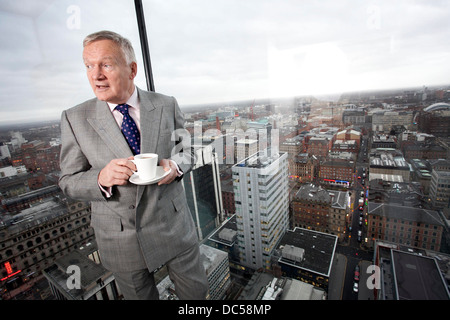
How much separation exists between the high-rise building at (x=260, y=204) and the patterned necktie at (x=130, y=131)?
2298mm

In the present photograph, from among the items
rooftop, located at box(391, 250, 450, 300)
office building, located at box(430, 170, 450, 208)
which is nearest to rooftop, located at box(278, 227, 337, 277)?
rooftop, located at box(391, 250, 450, 300)

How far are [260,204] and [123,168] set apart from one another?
109 inches

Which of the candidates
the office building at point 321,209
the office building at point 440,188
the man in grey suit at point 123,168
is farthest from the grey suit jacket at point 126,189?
the office building at point 321,209

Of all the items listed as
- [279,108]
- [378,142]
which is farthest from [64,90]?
[378,142]

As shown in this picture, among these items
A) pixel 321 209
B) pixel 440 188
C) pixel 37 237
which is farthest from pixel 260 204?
pixel 37 237

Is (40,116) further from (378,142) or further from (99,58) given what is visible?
(378,142)

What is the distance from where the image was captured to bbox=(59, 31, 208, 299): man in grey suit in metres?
0.81

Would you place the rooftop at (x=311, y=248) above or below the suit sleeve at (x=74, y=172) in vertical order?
below

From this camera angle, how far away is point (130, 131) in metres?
0.91

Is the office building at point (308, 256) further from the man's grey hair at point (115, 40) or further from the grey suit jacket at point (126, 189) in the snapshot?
the man's grey hair at point (115, 40)

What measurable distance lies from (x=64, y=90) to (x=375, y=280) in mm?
3084

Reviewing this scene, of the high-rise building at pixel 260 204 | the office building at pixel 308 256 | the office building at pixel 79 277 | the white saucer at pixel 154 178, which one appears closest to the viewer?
the white saucer at pixel 154 178

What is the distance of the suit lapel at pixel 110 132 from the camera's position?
0.86 m
